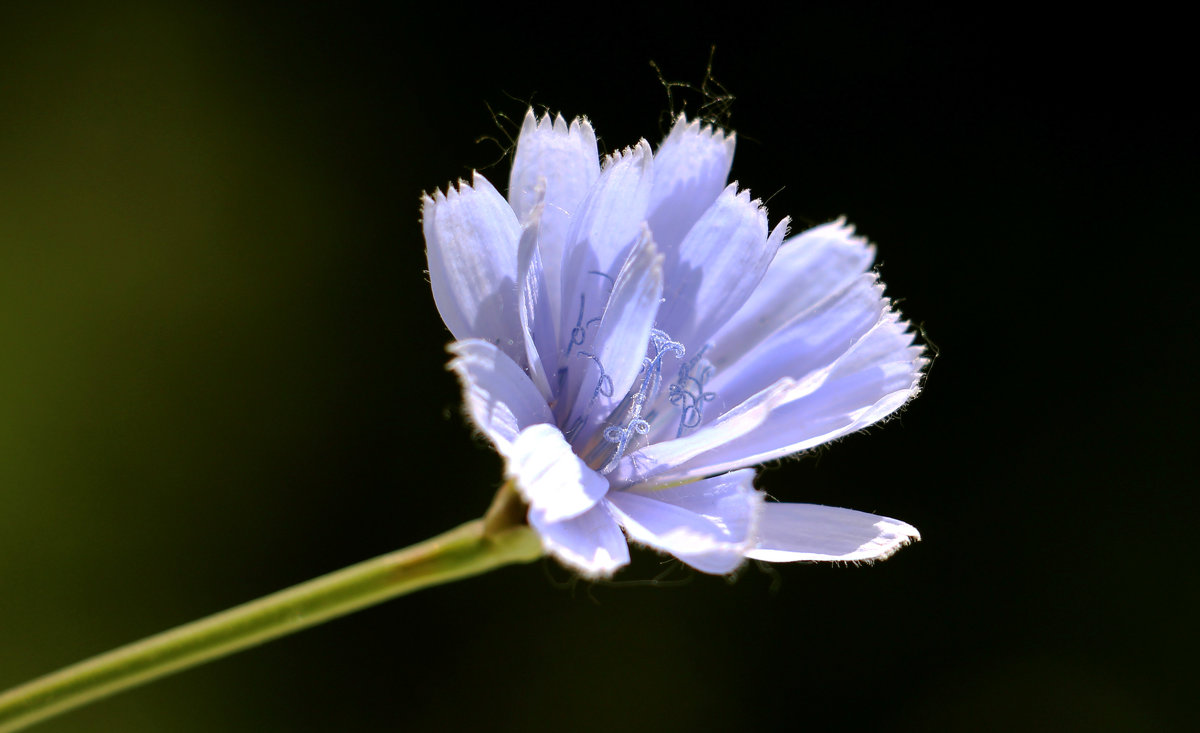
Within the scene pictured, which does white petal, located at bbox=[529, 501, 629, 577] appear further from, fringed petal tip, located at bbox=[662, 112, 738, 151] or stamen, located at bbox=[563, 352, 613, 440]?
fringed petal tip, located at bbox=[662, 112, 738, 151]

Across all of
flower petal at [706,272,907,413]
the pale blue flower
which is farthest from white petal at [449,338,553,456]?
flower petal at [706,272,907,413]

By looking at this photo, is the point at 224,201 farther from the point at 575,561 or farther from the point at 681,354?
the point at 575,561

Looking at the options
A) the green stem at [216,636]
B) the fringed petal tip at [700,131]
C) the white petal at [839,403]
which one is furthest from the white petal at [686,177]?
the green stem at [216,636]

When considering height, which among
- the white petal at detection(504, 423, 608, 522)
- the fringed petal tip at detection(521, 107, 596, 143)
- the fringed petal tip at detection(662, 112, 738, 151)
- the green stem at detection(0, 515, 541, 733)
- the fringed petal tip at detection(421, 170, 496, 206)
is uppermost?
the fringed petal tip at detection(521, 107, 596, 143)

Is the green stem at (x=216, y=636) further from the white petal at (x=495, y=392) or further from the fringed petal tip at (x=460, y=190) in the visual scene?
the fringed petal tip at (x=460, y=190)

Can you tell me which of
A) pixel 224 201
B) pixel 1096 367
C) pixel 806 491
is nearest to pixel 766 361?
pixel 806 491

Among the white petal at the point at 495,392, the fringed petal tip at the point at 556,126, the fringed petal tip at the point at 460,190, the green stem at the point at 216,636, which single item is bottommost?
the green stem at the point at 216,636

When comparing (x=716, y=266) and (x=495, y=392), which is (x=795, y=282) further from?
(x=495, y=392)
